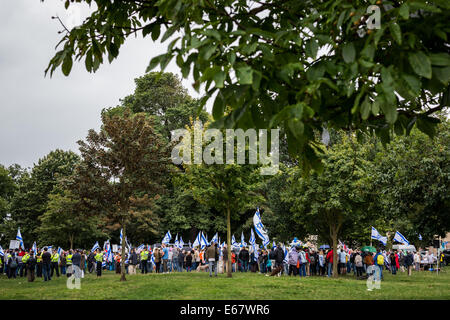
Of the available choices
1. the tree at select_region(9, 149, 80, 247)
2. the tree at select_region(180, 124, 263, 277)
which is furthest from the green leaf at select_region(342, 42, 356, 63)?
the tree at select_region(9, 149, 80, 247)

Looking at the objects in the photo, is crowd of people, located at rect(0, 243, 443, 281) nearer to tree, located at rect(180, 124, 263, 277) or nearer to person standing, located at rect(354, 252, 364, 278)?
person standing, located at rect(354, 252, 364, 278)

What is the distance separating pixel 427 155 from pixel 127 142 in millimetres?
13943

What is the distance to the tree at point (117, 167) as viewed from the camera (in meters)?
21.5

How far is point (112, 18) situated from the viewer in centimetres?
492

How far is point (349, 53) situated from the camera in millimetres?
3207

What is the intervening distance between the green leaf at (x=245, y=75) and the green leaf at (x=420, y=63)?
1076 mm

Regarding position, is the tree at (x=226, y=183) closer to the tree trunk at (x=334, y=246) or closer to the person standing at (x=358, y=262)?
the tree trunk at (x=334, y=246)

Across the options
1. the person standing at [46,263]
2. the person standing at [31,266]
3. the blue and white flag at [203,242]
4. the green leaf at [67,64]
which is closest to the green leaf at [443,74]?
the green leaf at [67,64]

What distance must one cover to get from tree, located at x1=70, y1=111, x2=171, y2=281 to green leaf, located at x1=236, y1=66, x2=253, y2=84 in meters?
19.0

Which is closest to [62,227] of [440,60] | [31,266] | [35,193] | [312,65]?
[35,193]

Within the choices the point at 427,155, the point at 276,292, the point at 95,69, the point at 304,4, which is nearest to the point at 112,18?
the point at 95,69

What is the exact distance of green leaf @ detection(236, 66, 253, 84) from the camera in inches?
112
